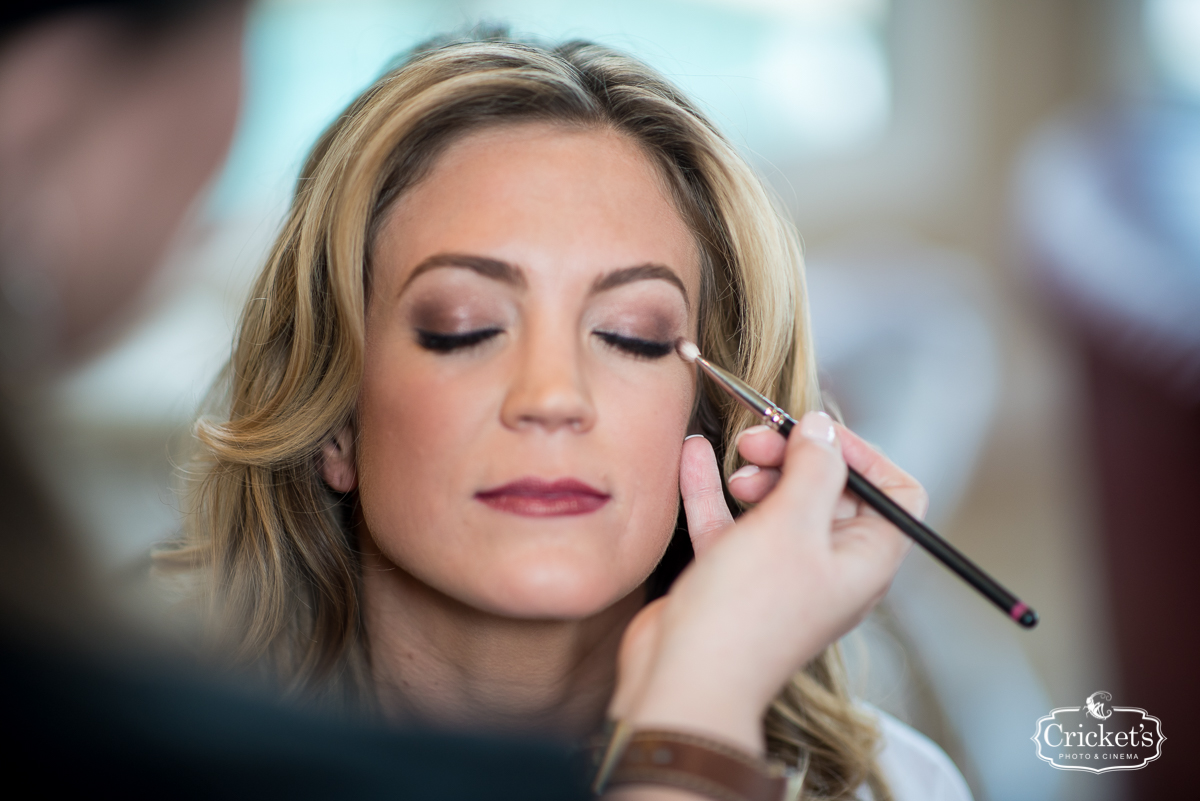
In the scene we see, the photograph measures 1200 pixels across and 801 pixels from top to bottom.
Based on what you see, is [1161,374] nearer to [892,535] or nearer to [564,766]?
[892,535]

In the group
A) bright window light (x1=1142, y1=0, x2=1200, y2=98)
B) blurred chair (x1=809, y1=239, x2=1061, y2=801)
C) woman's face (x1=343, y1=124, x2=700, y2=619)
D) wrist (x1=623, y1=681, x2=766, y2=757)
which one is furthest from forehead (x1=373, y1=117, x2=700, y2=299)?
bright window light (x1=1142, y1=0, x2=1200, y2=98)

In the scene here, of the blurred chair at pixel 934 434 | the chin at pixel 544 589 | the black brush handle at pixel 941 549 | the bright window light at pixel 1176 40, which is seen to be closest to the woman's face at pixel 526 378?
the chin at pixel 544 589

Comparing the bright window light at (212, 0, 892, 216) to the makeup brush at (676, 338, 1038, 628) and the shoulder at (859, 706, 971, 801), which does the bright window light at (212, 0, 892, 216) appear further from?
the makeup brush at (676, 338, 1038, 628)

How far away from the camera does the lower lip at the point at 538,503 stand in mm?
914

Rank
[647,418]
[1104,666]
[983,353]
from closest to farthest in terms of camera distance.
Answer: [647,418]
[1104,666]
[983,353]

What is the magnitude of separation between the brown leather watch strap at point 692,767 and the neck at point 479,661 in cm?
39

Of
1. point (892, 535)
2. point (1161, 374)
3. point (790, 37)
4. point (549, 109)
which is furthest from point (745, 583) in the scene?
point (790, 37)

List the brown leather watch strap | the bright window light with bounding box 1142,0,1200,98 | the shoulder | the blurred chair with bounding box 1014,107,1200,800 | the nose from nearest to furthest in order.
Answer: the brown leather watch strap < the nose < the shoulder < the blurred chair with bounding box 1014,107,1200,800 < the bright window light with bounding box 1142,0,1200,98

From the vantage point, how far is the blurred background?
1471 millimetres

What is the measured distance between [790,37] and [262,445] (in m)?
3.43

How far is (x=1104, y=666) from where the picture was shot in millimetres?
1697

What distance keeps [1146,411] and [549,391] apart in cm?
109

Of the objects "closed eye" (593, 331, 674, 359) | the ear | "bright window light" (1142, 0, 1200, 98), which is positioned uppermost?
"bright window light" (1142, 0, 1200, 98)

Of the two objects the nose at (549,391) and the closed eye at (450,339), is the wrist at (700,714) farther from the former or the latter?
the closed eye at (450,339)
